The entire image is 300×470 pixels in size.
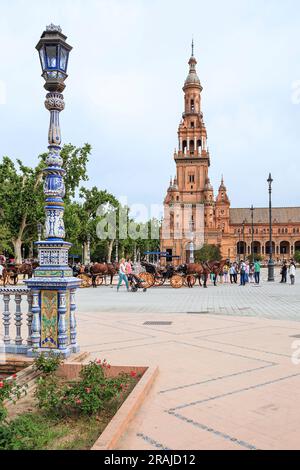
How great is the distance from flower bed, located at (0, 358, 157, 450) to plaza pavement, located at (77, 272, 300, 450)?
178 millimetres

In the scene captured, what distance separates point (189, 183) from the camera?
11300 cm

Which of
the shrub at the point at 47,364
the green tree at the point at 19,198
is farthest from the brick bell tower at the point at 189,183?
the shrub at the point at 47,364

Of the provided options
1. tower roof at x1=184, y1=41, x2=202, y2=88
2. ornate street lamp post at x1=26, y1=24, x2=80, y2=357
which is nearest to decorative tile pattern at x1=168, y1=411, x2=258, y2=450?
ornate street lamp post at x1=26, y1=24, x2=80, y2=357

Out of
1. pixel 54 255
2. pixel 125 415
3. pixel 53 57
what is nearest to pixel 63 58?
pixel 53 57

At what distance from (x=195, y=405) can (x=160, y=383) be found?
0.93m

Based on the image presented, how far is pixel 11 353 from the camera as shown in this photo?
707 cm

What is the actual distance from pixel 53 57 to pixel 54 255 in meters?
3.34

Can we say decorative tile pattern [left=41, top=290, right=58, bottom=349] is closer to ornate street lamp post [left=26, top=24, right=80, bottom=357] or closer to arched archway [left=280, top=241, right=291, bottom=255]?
ornate street lamp post [left=26, top=24, right=80, bottom=357]

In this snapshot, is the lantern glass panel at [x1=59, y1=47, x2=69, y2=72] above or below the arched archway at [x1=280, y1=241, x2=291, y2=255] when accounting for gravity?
above

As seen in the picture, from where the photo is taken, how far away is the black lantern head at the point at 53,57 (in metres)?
7.25

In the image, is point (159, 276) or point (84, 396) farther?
point (159, 276)

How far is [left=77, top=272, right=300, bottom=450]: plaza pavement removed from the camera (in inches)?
163

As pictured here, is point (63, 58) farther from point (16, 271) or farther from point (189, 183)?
point (189, 183)

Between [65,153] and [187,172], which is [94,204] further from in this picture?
[187,172]
